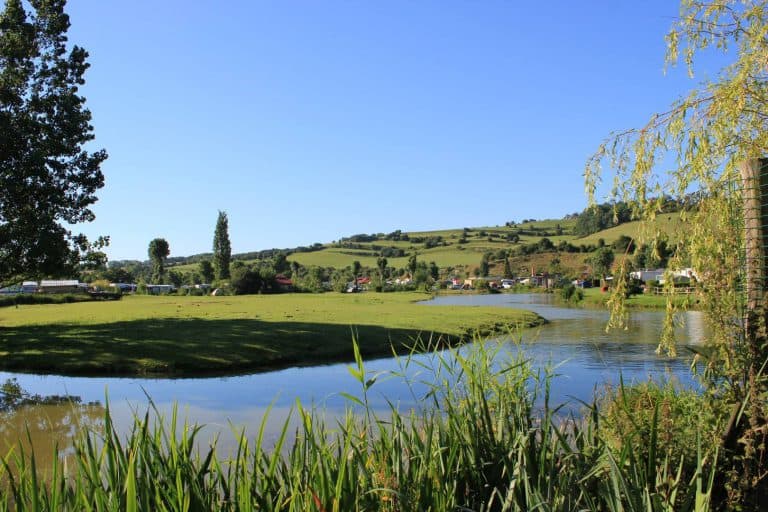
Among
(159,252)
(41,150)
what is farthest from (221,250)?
(41,150)

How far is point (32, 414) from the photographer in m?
12.5

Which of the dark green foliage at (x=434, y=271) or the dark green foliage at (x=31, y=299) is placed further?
the dark green foliage at (x=434, y=271)

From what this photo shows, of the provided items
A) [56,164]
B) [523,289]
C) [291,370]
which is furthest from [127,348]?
[523,289]

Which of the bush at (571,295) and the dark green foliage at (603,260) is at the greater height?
the dark green foliage at (603,260)

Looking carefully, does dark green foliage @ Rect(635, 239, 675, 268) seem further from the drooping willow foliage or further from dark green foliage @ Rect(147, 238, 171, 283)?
dark green foliage @ Rect(147, 238, 171, 283)

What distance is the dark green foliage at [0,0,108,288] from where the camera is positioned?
2283 centimetres

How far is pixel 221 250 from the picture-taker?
10294 centimetres

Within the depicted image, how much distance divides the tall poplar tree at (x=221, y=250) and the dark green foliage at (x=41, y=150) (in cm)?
7780

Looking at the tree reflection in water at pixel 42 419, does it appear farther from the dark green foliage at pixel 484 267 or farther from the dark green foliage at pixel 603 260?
the dark green foliage at pixel 484 267

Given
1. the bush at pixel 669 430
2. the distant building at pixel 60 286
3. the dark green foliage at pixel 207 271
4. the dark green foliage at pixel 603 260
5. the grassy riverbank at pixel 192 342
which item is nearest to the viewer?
the bush at pixel 669 430

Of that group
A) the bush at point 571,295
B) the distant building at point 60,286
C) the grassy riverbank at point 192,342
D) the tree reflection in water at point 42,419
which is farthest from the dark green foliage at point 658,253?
the distant building at point 60,286

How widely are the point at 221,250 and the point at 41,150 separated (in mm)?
81050

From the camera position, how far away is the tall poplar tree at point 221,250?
102562mm

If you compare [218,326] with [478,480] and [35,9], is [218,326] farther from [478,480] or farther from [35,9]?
[478,480]
